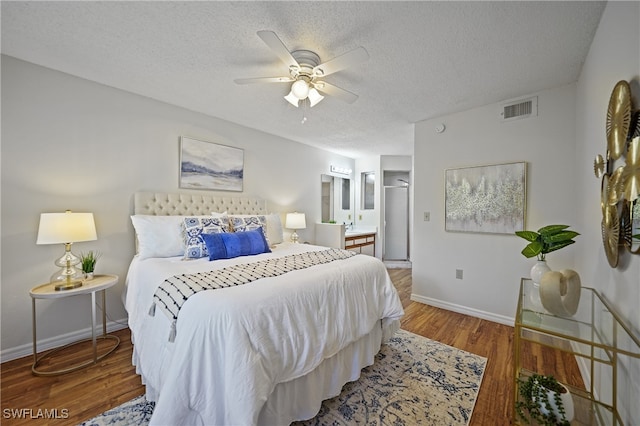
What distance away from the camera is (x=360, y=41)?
1.81 meters

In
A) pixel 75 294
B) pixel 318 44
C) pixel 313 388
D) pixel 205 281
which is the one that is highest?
pixel 318 44

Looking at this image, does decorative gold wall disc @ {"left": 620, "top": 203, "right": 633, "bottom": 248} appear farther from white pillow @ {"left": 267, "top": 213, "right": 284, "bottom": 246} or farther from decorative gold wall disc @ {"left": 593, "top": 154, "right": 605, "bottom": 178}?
white pillow @ {"left": 267, "top": 213, "right": 284, "bottom": 246}

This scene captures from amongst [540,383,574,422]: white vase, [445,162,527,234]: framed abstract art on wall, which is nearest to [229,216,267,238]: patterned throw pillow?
[445,162,527,234]: framed abstract art on wall

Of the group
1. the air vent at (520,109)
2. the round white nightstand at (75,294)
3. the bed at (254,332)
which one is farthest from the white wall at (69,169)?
the air vent at (520,109)

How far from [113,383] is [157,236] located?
1211mm

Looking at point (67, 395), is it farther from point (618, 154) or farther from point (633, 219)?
point (618, 154)

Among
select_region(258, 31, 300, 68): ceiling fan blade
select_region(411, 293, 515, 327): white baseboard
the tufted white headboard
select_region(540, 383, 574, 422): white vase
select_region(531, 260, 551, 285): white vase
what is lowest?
select_region(411, 293, 515, 327): white baseboard

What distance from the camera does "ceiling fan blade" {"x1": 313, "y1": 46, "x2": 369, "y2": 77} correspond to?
5.25 feet

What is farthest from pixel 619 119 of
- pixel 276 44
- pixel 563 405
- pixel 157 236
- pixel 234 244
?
pixel 157 236

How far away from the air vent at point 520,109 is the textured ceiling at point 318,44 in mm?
102

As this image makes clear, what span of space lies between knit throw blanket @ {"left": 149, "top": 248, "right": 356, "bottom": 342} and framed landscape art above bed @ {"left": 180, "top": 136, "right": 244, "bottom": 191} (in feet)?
5.88

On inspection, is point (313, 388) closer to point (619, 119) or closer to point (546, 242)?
point (546, 242)

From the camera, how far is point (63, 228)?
197 centimetres

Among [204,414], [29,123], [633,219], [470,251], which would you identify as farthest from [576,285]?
[29,123]
